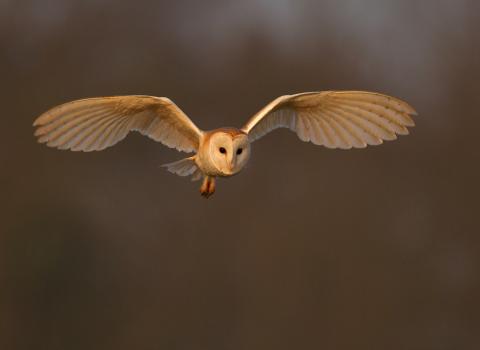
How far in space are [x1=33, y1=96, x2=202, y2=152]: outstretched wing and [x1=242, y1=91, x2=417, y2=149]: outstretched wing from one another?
41 cm

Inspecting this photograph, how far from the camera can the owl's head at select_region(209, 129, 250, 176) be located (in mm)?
6242

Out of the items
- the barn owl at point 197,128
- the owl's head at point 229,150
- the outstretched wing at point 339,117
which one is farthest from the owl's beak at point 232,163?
the outstretched wing at point 339,117

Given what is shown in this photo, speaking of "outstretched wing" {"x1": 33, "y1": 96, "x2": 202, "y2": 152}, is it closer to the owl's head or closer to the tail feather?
the tail feather

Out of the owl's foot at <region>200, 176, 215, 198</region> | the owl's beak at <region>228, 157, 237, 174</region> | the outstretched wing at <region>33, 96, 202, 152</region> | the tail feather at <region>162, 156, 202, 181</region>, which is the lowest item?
the owl's foot at <region>200, 176, 215, 198</region>

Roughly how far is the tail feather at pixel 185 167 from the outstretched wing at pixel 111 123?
122 mm

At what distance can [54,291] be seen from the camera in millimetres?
16734

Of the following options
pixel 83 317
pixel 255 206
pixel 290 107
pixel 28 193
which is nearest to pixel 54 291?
pixel 83 317

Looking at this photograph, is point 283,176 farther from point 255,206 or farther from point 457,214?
point 457,214

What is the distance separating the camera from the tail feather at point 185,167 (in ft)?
22.4

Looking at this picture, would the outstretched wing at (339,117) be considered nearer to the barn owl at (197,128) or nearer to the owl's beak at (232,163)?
the barn owl at (197,128)

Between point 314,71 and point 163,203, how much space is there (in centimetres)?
273

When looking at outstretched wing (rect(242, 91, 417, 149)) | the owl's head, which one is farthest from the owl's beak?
outstretched wing (rect(242, 91, 417, 149))

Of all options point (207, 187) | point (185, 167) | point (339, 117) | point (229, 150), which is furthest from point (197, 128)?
point (339, 117)

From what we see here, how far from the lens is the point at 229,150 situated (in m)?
6.24
